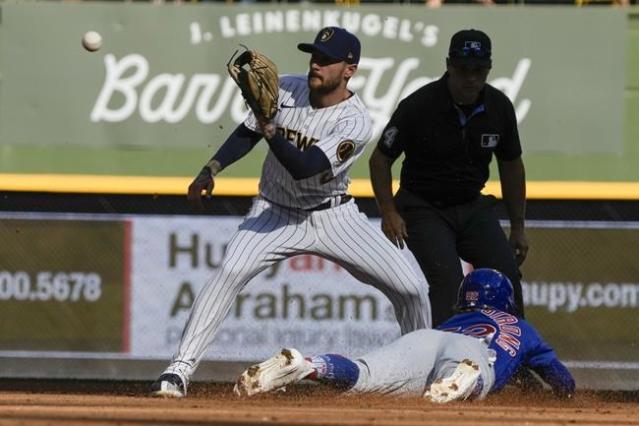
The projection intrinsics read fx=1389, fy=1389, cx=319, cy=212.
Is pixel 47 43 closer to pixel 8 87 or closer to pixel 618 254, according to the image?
pixel 8 87

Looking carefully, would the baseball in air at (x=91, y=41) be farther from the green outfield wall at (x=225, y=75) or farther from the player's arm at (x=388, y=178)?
the player's arm at (x=388, y=178)

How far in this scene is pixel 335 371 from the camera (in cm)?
530

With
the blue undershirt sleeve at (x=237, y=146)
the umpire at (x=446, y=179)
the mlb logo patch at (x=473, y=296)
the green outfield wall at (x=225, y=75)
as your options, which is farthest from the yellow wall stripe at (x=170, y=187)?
the green outfield wall at (x=225, y=75)

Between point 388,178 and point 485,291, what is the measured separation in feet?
2.43

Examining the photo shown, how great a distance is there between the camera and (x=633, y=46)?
11.3m

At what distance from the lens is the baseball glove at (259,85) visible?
5.52 m

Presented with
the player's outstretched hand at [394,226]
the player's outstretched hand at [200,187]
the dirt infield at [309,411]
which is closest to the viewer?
the dirt infield at [309,411]

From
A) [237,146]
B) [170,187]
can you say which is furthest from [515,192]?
[170,187]

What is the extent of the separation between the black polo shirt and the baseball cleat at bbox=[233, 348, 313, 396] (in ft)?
4.32

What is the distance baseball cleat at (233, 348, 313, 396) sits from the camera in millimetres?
5191

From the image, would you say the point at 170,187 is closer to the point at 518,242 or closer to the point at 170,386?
the point at 518,242

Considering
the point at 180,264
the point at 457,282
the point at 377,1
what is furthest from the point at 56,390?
the point at 377,1

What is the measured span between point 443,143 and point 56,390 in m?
3.21

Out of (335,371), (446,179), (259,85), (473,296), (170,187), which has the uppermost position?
(259,85)
